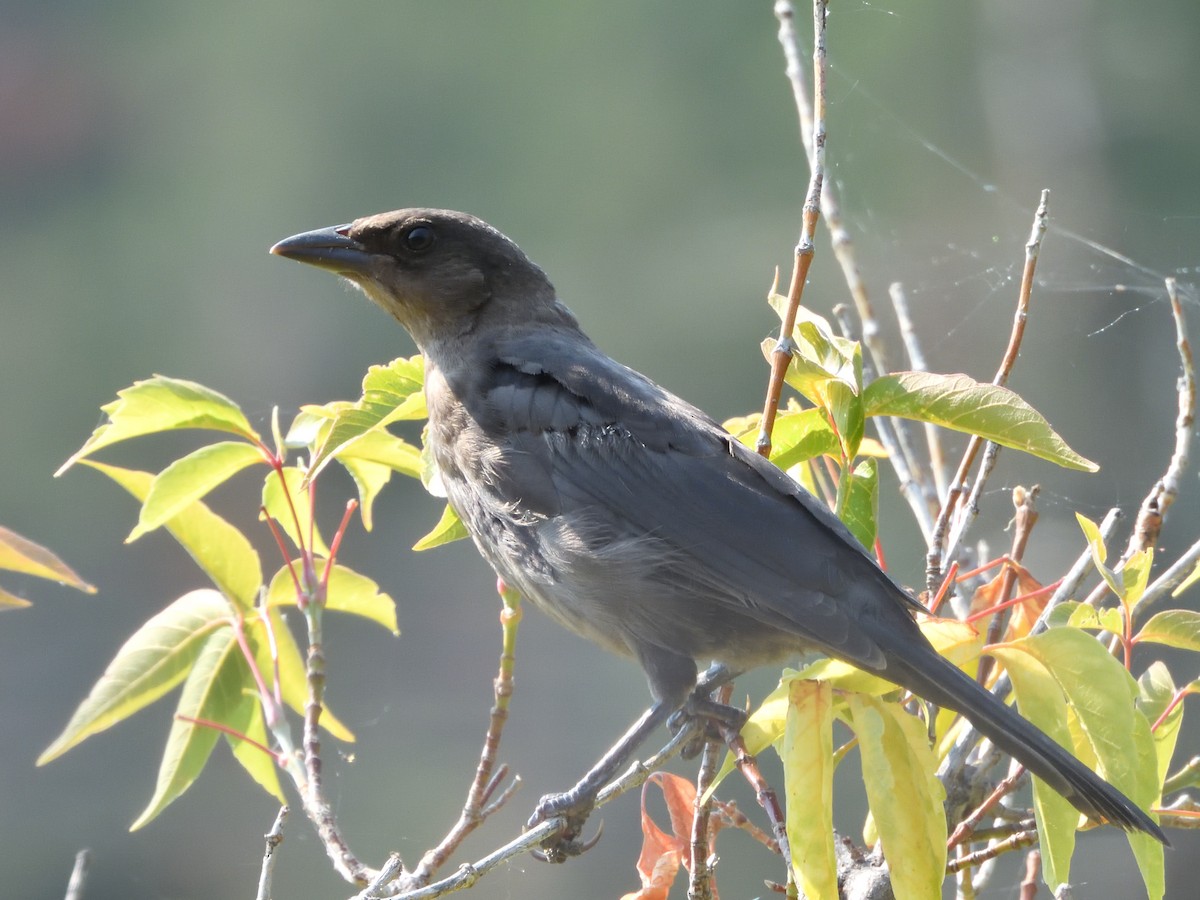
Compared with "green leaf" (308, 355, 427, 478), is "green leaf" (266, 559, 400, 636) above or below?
below

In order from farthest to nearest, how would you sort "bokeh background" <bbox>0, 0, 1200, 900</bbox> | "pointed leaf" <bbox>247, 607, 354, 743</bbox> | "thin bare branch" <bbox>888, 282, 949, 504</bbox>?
"bokeh background" <bbox>0, 0, 1200, 900</bbox>
"thin bare branch" <bbox>888, 282, 949, 504</bbox>
"pointed leaf" <bbox>247, 607, 354, 743</bbox>

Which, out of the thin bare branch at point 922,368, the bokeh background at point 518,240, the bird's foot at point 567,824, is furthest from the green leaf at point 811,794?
the bokeh background at point 518,240

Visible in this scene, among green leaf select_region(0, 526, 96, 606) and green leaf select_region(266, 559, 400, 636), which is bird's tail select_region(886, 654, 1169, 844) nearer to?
green leaf select_region(266, 559, 400, 636)

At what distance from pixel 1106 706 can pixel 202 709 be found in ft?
4.83

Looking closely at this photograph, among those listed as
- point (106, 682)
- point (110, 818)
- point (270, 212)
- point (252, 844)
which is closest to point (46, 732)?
point (110, 818)

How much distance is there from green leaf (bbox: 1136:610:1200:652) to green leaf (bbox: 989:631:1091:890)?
25 cm

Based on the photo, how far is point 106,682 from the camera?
2.21 m

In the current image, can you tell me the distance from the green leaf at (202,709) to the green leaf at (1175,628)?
148 centimetres

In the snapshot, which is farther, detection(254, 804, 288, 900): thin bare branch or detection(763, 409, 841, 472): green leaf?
detection(763, 409, 841, 472): green leaf

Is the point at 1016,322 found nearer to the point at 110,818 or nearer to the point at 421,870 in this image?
A: the point at 421,870

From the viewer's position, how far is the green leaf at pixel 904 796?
60.7 inches

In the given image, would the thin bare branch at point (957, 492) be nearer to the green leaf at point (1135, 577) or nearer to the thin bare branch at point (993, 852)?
the green leaf at point (1135, 577)

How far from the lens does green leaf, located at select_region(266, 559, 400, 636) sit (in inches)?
91.7

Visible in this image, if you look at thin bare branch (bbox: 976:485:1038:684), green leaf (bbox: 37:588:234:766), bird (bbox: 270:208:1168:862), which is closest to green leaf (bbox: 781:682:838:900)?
bird (bbox: 270:208:1168:862)
